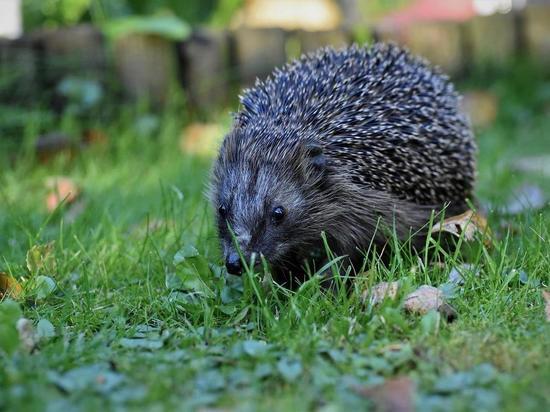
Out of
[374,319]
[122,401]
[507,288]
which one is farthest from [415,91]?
[122,401]

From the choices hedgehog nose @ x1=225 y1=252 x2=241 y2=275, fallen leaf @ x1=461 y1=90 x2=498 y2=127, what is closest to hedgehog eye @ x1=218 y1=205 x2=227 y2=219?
hedgehog nose @ x1=225 y1=252 x2=241 y2=275

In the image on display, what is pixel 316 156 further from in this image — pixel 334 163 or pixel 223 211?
pixel 223 211

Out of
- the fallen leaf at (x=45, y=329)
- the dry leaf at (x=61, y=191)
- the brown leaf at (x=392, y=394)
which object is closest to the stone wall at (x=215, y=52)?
the dry leaf at (x=61, y=191)

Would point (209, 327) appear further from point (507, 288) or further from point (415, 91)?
point (415, 91)

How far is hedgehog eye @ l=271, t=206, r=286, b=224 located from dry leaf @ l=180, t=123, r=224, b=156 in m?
3.62

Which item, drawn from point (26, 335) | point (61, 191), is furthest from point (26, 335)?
point (61, 191)

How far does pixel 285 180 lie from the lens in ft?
15.2

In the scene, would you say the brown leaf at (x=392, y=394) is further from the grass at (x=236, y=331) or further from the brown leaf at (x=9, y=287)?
the brown leaf at (x=9, y=287)

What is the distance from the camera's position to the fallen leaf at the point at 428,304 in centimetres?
366

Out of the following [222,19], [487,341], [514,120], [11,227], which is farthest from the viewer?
[222,19]

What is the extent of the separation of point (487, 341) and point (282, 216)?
1.59m

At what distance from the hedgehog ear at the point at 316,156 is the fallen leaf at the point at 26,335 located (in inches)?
78.1

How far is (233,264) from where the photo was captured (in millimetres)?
4094

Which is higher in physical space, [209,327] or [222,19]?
[222,19]
